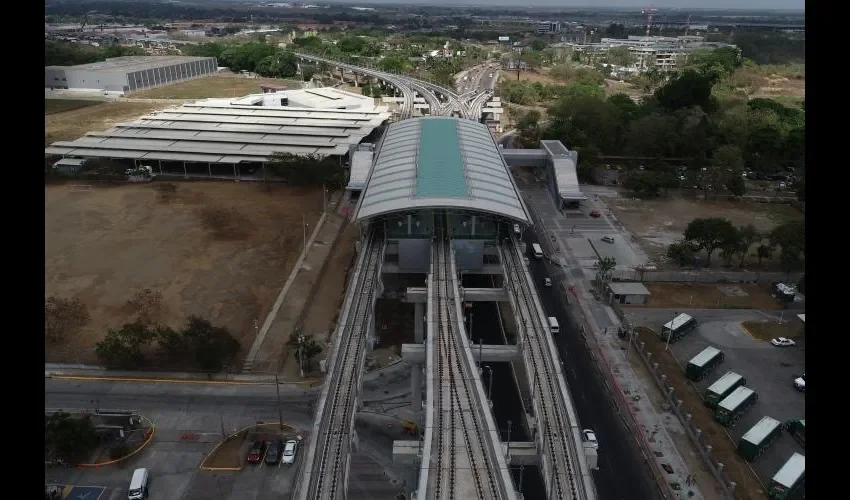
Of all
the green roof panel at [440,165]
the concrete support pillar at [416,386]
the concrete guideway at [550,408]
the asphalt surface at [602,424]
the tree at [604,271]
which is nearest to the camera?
the concrete guideway at [550,408]

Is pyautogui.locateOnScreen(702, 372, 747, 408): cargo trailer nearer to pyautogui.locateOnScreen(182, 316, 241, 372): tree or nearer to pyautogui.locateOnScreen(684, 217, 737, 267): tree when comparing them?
pyautogui.locateOnScreen(684, 217, 737, 267): tree

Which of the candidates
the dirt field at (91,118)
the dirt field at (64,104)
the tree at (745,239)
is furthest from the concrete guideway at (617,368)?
the dirt field at (64,104)

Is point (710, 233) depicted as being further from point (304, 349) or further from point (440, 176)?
point (304, 349)

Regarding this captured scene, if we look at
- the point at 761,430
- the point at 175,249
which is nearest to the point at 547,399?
the point at 761,430

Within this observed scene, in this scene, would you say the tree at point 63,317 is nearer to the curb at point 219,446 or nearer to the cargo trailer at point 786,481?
the curb at point 219,446

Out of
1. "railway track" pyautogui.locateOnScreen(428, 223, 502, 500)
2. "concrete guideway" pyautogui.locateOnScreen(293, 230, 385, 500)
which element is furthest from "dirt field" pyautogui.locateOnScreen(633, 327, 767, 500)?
"concrete guideway" pyautogui.locateOnScreen(293, 230, 385, 500)

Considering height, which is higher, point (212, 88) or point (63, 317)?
point (212, 88)

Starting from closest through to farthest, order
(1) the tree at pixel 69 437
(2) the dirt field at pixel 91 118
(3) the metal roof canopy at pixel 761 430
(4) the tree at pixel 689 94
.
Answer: (1) the tree at pixel 69 437 → (3) the metal roof canopy at pixel 761 430 → (2) the dirt field at pixel 91 118 → (4) the tree at pixel 689 94
